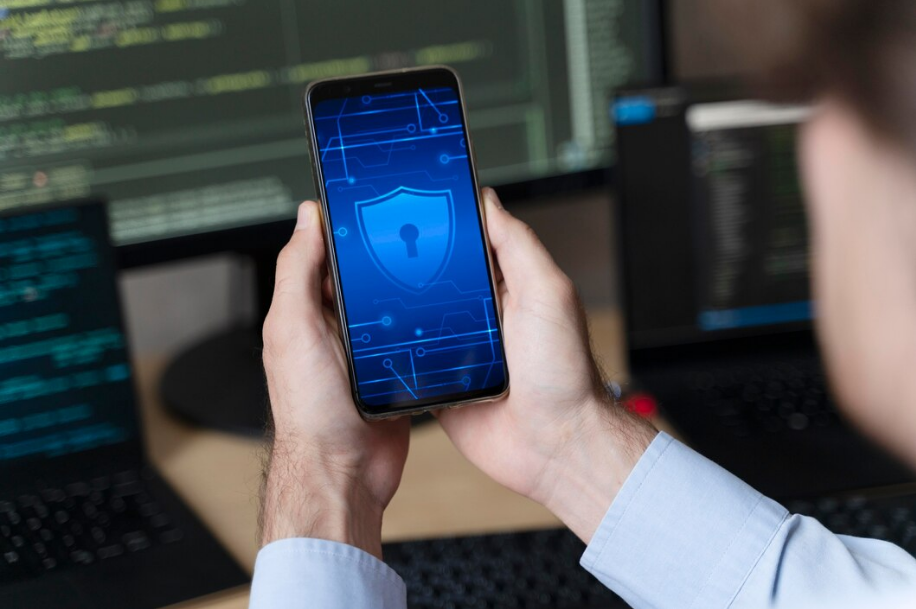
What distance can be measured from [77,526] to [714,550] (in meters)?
0.40

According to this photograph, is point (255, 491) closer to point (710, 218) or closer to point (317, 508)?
point (317, 508)

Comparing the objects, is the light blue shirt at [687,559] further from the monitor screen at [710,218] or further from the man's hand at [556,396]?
the monitor screen at [710,218]

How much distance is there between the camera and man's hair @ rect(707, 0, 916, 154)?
0.80 m

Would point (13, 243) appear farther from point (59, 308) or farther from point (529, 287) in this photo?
point (529, 287)

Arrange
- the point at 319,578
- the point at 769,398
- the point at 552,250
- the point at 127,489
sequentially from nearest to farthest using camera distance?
the point at 319,578
the point at 127,489
the point at 769,398
the point at 552,250

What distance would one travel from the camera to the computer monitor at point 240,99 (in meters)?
0.73

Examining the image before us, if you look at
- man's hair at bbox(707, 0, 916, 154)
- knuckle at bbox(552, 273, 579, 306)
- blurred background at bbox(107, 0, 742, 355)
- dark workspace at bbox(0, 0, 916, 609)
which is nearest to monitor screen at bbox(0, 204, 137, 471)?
dark workspace at bbox(0, 0, 916, 609)

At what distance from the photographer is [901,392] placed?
0.80 metres

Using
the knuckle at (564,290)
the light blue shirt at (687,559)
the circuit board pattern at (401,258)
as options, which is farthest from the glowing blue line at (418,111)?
the light blue shirt at (687,559)

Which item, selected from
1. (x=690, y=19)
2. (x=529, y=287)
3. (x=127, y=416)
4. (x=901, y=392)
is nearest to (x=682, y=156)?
(x=690, y=19)

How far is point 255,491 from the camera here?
2.40ft

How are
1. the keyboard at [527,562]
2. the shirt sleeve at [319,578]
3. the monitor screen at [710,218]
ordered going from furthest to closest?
the monitor screen at [710,218]
the keyboard at [527,562]
the shirt sleeve at [319,578]

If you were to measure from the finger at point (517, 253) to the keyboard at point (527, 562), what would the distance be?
6.6 inches

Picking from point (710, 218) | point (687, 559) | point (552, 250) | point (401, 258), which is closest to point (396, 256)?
point (401, 258)
